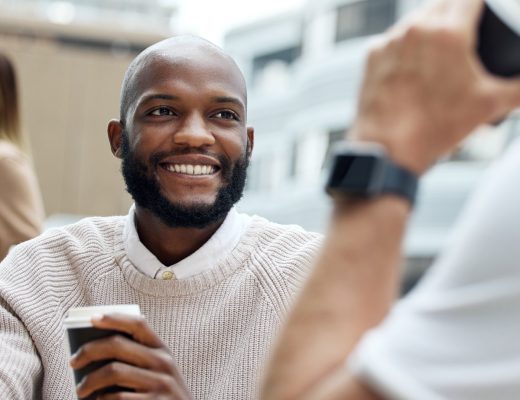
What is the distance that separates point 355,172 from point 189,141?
1322 millimetres

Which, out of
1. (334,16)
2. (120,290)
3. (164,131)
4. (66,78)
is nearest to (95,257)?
(120,290)

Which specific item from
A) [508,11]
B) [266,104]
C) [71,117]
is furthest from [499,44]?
[266,104]

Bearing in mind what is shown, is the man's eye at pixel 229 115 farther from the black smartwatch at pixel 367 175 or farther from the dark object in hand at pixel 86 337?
the black smartwatch at pixel 367 175

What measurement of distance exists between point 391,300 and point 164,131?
4.59 feet

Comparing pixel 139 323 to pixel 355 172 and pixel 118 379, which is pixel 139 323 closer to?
pixel 118 379

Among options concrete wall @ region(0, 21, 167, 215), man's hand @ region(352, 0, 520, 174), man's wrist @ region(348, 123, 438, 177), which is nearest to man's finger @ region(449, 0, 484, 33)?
man's hand @ region(352, 0, 520, 174)

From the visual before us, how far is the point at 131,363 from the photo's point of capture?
1602 mm

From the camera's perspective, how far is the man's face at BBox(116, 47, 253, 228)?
2363 mm

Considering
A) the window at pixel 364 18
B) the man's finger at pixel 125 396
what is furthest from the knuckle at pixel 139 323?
the window at pixel 364 18

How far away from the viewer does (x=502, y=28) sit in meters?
1.06

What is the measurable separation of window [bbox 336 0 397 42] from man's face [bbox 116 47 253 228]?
16.4m

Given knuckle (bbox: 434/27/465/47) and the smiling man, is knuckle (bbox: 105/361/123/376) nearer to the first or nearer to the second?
the smiling man

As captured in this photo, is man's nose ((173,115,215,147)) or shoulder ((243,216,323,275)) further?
man's nose ((173,115,215,147))

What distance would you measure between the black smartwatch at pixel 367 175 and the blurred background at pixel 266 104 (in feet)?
0.16
